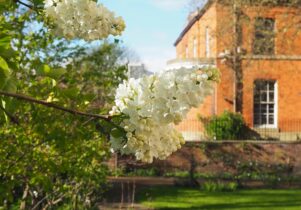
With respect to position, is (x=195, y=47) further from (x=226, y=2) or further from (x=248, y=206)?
(x=248, y=206)

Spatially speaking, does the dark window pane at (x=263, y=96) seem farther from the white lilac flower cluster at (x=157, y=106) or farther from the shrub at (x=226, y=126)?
the white lilac flower cluster at (x=157, y=106)

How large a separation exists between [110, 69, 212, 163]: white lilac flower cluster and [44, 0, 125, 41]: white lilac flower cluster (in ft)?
2.49

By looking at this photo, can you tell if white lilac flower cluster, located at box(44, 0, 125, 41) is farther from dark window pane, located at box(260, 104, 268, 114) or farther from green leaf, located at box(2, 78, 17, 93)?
dark window pane, located at box(260, 104, 268, 114)

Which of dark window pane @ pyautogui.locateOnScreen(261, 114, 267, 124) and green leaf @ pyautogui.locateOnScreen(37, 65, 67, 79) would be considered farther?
dark window pane @ pyautogui.locateOnScreen(261, 114, 267, 124)

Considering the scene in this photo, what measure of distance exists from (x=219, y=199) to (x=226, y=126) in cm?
1217

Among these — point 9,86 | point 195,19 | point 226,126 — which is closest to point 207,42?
point 195,19

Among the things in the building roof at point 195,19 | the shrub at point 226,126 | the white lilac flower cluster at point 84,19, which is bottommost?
the white lilac flower cluster at point 84,19

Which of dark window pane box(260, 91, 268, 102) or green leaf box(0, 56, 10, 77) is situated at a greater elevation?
dark window pane box(260, 91, 268, 102)

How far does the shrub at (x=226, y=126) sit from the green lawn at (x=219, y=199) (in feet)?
31.2

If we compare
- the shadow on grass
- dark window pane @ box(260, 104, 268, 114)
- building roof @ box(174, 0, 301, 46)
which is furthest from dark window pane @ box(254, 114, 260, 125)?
the shadow on grass

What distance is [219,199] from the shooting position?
16328mm

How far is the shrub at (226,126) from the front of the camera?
28.1 metres

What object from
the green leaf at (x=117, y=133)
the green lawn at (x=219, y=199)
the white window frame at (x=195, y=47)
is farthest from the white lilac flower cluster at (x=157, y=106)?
the white window frame at (x=195, y=47)

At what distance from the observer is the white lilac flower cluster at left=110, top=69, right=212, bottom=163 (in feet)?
7.25
